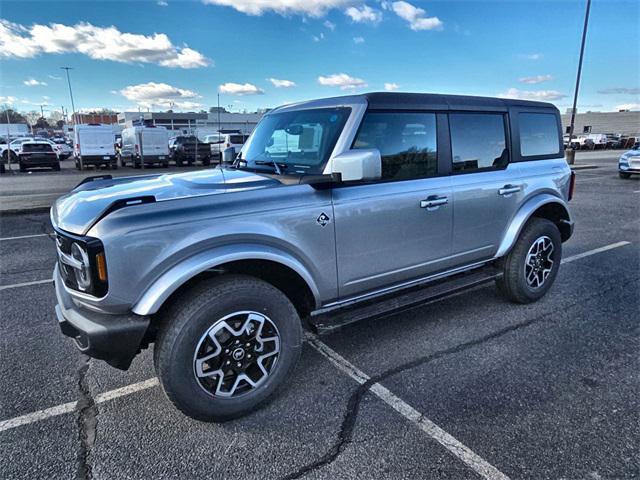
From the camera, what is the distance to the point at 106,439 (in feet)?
8.16

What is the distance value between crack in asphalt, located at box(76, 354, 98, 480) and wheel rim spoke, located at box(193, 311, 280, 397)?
69 centimetres

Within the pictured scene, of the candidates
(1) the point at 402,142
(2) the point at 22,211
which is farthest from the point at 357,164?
(2) the point at 22,211

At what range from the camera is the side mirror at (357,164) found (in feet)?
8.81

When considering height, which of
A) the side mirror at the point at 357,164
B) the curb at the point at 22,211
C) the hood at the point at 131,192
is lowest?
the curb at the point at 22,211

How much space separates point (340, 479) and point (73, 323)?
170 centimetres

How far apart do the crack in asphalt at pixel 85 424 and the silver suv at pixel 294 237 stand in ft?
1.62

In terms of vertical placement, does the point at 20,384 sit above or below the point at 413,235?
below

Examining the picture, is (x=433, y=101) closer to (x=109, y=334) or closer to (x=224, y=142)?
(x=109, y=334)

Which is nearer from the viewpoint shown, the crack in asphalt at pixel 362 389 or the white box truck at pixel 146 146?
the crack in asphalt at pixel 362 389

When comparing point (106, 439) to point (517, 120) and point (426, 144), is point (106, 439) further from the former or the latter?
point (517, 120)

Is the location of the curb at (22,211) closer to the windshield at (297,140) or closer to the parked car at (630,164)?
the windshield at (297,140)

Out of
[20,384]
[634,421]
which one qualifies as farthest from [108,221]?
[634,421]

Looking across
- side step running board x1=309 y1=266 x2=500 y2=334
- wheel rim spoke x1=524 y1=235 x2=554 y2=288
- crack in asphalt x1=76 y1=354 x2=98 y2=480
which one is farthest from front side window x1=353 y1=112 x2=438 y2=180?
crack in asphalt x1=76 y1=354 x2=98 y2=480

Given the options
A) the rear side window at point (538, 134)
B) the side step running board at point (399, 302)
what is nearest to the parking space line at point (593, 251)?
the rear side window at point (538, 134)
